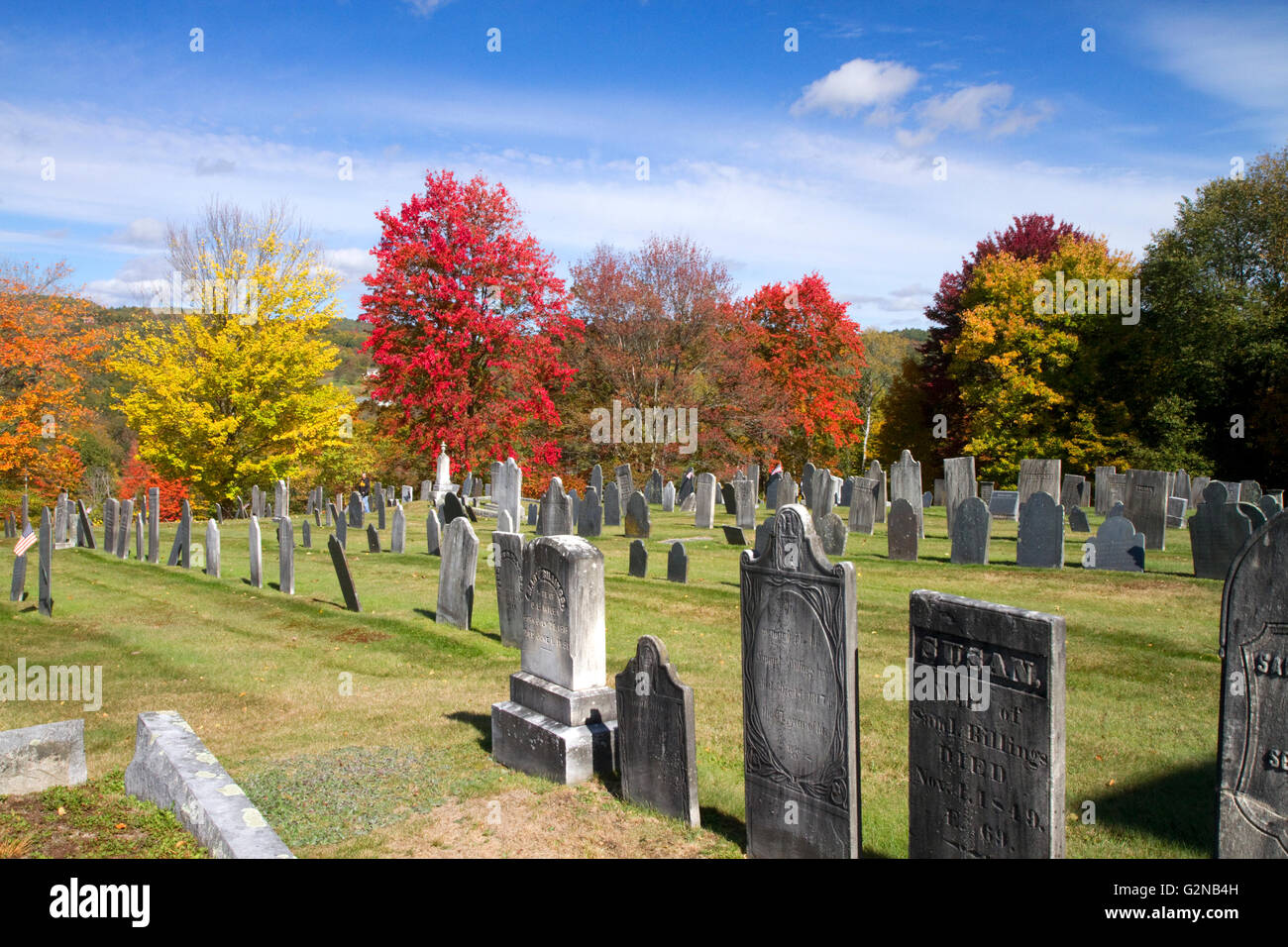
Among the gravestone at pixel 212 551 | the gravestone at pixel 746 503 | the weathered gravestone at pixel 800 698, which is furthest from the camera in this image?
the gravestone at pixel 746 503

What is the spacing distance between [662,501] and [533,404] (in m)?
6.22

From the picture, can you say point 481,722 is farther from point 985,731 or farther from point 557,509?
point 557,509

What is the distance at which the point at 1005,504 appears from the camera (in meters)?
22.8

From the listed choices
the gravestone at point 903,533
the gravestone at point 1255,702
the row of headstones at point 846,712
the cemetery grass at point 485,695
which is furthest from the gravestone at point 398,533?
the gravestone at point 1255,702

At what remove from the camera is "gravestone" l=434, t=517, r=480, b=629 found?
11.1 m

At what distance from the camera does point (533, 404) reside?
96.8ft

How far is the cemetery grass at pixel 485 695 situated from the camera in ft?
17.5

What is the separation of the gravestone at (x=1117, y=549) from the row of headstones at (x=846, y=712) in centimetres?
1070

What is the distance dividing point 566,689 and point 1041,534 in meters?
10.9

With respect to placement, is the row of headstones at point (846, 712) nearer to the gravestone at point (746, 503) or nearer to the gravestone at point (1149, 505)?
the gravestone at point (1149, 505)

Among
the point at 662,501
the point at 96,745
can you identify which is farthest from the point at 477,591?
the point at 662,501

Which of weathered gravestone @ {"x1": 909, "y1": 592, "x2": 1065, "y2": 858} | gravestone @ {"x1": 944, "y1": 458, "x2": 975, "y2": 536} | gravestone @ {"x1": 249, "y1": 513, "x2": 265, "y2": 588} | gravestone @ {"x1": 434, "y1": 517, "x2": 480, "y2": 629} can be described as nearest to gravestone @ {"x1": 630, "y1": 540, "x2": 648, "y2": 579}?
gravestone @ {"x1": 434, "y1": 517, "x2": 480, "y2": 629}

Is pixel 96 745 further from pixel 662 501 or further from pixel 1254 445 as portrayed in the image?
pixel 1254 445

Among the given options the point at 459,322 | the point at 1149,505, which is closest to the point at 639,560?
the point at 1149,505
